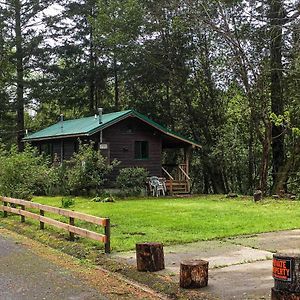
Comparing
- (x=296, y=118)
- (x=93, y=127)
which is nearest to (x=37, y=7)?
(x=93, y=127)

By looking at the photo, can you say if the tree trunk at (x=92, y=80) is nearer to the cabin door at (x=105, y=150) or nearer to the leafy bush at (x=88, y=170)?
the cabin door at (x=105, y=150)

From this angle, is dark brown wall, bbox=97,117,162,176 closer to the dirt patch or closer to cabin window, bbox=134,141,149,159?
cabin window, bbox=134,141,149,159

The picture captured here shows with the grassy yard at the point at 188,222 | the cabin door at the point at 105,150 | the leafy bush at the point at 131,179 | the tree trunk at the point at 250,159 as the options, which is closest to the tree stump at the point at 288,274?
the grassy yard at the point at 188,222

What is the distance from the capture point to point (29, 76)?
34875 millimetres

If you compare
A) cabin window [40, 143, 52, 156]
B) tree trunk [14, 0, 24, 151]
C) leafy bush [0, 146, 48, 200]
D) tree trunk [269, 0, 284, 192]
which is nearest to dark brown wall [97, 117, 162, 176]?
cabin window [40, 143, 52, 156]

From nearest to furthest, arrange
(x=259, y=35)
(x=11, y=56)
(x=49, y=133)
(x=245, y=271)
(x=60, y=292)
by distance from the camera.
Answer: (x=60, y=292) → (x=245, y=271) → (x=259, y=35) → (x=49, y=133) → (x=11, y=56)

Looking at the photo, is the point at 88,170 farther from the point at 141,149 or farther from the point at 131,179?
the point at 141,149

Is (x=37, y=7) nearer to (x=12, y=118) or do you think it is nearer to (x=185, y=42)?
(x=12, y=118)

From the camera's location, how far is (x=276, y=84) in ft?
81.4

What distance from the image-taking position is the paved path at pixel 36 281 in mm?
5992

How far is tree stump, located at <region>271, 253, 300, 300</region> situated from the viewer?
4797 mm

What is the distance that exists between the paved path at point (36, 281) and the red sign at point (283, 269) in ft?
7.44

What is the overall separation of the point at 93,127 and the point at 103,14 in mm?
8858

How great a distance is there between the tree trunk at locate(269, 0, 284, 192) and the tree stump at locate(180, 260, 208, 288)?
16756 mm
